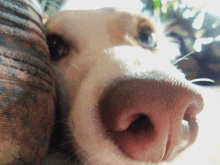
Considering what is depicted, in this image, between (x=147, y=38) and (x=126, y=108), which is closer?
(x=126, y=108)

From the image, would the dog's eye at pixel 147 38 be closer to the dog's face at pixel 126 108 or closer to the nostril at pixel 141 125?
the dog's face at pixel 126 108

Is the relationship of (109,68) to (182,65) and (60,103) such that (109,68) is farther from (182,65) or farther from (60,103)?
(182,65)

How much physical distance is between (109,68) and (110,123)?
0.20 m

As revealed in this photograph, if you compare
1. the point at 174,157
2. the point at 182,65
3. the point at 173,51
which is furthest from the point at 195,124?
the point at 182,65

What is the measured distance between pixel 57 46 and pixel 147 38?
0.52 meters

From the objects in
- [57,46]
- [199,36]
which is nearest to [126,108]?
[57,46]

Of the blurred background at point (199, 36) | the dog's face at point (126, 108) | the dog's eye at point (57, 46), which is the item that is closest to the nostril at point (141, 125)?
the dog's face at point (126, 108)

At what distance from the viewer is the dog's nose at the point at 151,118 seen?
0.45m

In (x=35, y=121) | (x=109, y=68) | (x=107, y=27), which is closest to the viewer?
(x=35, y=121)

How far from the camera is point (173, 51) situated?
2.01 meters

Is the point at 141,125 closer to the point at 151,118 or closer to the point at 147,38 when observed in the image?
the point at 151,118

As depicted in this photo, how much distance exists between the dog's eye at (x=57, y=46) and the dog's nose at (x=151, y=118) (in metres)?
0.61

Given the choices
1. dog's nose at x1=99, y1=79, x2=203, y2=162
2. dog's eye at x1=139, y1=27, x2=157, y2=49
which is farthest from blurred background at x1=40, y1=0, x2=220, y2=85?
dog's nose at x1=99, y1=79, x2=203, y2=162

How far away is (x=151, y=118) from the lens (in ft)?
1.49
